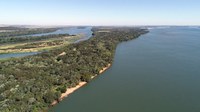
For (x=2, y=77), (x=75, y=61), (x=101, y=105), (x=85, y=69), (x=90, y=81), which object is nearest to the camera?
(x=101, y=105)

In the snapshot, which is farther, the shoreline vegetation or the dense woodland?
the shoreline vegetation

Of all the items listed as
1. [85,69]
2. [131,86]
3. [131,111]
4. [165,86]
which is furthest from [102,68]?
[131,111]

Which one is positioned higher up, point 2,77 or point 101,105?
point 2,77

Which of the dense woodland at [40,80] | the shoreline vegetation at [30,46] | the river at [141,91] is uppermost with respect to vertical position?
the dense woodland at [40,80]

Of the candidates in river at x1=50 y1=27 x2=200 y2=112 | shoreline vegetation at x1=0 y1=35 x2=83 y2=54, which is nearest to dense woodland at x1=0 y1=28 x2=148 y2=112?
river at x1=50 y1=27 x2=200 y2=112

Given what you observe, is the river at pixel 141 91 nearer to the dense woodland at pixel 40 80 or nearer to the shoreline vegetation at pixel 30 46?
the dense woodland at pixel 40 80

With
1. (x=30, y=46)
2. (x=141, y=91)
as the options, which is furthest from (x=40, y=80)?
(x=30, y=46)

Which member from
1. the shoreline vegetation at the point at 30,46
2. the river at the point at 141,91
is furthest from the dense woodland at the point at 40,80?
the shoreline vegetation at the point at 30,46

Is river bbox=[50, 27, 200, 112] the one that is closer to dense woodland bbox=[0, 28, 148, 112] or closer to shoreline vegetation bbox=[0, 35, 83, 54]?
dense woodland bbox=[0, 28, 148, 112]

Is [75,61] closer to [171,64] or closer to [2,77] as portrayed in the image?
[2,77]

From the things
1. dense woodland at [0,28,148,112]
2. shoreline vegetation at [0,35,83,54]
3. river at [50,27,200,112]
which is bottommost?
shoreline vegetation at [0,35,83,54]

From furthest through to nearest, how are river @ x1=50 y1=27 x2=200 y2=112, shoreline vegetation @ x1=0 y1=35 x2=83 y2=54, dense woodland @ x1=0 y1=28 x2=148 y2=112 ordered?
1. shoreline vegetation @ x1=0 y1=35 x2=83 y2=54
2. river @ x1=50 y1=27 x2=200 y2=112
3. dense woodland @ x1=0 y1=28 x2=148 y2=112
